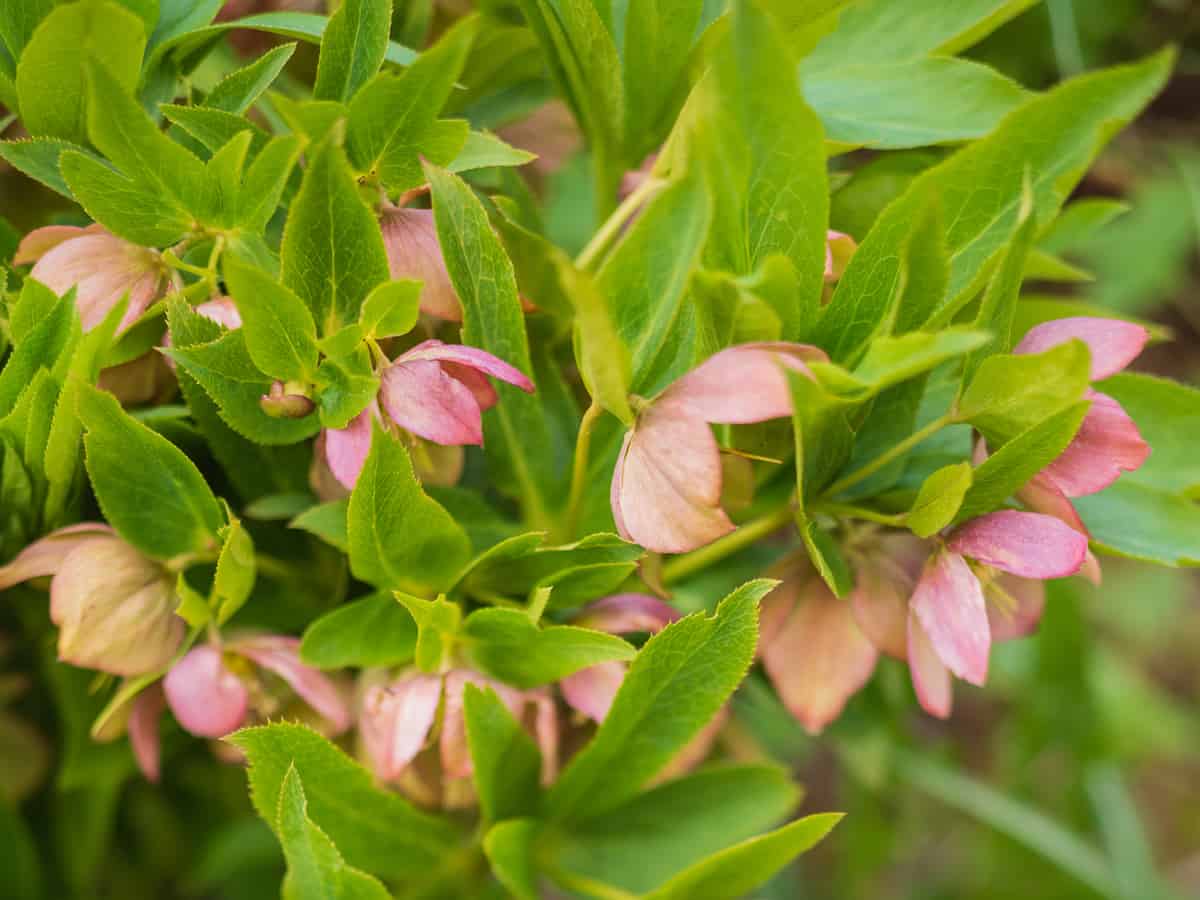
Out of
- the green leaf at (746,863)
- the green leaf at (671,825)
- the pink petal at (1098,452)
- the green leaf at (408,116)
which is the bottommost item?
the green leaf at (671,825)

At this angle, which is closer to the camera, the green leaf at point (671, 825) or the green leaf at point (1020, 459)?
the green leaf at point (1020, 459)

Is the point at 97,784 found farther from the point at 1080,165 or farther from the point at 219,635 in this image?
the point at 1080,165

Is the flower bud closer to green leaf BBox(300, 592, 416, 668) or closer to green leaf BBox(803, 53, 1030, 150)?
green leaf BBox(300, 592, 416, 668)

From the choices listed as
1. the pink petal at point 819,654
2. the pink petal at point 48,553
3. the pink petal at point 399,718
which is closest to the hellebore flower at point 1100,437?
the pink petal at point 819,654

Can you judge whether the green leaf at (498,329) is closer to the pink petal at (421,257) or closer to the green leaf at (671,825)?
the pink petal at (421,257)

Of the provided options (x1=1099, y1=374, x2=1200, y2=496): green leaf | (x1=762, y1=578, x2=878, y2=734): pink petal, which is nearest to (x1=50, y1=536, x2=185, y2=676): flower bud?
(x1=762, y1=578, x2=878, y2=734): pink petal

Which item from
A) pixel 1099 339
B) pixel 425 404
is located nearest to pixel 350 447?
pixel 425 404
